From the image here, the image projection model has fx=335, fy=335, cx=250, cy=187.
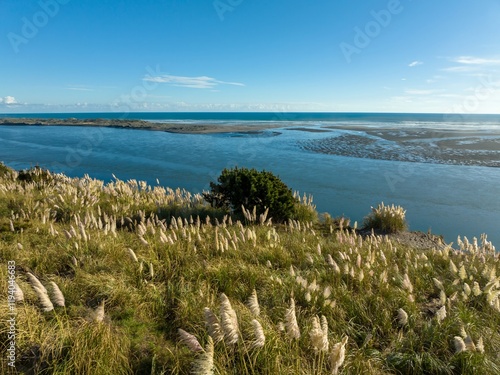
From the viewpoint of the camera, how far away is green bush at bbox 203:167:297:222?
10.1 meters

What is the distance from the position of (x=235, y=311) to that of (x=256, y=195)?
6.24 metres

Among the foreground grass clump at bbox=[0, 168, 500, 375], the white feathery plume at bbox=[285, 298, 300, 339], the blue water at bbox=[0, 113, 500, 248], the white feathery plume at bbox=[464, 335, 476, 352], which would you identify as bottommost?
the blue water at bbox=[0, 113, 500, 248]

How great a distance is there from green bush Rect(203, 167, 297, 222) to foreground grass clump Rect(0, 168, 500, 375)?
2.78 m

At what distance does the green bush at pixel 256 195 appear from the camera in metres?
10.1

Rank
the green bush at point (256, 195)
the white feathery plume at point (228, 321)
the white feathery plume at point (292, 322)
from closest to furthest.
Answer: the white feathery plume at point (228, 321) < the white feathery plume at point (292, 322) < the green bush at point (256, 195)

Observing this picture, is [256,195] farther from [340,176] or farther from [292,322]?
[340,176]

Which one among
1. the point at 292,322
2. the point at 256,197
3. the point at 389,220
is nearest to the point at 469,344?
the point at 292,322

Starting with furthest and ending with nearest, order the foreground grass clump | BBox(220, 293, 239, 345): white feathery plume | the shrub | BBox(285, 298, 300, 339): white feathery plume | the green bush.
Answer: the shrub
the green bush
the foreground grass clump
BBox(285, 298, 300, 339): white feathery plume
BBox(220, 293, 239, 345): white feathery plume

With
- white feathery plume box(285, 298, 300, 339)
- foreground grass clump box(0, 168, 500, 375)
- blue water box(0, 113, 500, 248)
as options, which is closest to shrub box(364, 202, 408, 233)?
blue water box(0, 113, 500, 248)

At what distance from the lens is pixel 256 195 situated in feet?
33.4

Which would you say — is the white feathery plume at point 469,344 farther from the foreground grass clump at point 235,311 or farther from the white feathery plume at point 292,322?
the white feathery plume at point 292,322

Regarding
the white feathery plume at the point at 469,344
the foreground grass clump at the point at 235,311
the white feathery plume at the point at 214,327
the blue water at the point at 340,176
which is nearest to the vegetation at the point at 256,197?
the foreground grass clump at the point at 235,311

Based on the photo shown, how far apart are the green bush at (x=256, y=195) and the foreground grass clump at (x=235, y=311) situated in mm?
2775

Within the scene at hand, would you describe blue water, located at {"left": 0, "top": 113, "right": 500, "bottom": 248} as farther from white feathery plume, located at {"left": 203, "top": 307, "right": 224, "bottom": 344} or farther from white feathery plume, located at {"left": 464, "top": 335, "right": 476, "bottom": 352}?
white feathery plume, located at {"left": 203, "top": 307, "right": 224, "bottom": 344}
